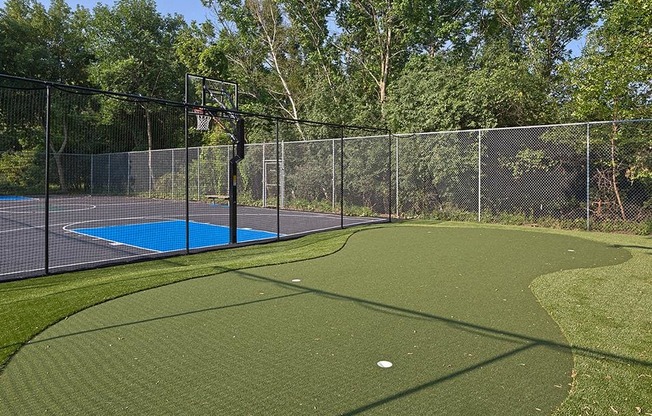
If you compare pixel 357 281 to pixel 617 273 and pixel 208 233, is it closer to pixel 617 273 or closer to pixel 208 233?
pixel 617 273

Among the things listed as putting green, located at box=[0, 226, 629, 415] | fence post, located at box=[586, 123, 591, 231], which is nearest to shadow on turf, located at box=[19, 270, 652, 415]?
putting green, located at box=[0, 226, 629, 415]

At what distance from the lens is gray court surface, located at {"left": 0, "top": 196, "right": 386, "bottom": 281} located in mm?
6738

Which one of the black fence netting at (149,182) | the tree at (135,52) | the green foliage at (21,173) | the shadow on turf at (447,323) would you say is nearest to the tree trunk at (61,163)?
the black fence netting at (149,182)

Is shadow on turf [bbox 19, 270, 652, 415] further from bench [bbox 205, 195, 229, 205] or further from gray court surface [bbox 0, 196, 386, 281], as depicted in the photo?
bench [bbox 205, 195, 229, 205]

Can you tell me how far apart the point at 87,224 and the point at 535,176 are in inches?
456

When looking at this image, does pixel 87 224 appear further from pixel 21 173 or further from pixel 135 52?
pixel 135 52

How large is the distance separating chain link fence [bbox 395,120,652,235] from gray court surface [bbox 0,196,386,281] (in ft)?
6.45

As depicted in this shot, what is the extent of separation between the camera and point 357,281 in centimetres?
524

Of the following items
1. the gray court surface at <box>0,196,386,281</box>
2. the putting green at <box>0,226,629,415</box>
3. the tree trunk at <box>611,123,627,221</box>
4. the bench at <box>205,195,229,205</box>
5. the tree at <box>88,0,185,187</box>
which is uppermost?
the tree at <box>88,0,185,187</box>

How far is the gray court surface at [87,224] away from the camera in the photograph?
6738 millimetres

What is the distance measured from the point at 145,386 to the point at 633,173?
33.5ft

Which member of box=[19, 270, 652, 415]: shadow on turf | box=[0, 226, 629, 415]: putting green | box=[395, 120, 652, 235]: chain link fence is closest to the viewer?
box=[0, 226, 629, 415]: putting green

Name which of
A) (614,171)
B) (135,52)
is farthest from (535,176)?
(135,52)

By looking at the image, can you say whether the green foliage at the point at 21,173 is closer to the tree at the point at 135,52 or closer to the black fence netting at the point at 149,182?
the black fence netting at the point at 149,182
